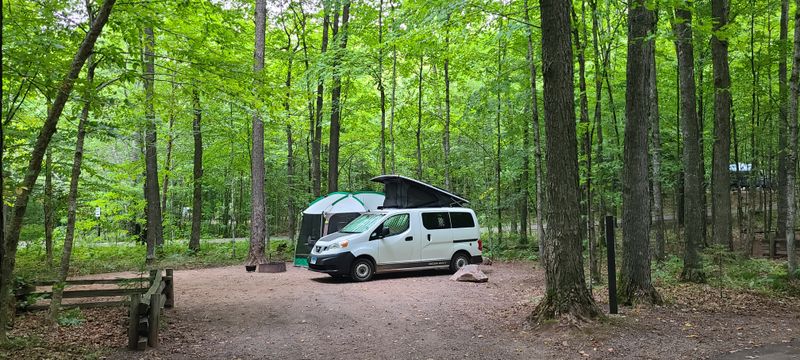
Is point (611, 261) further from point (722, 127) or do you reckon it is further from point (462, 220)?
point (722, 127)

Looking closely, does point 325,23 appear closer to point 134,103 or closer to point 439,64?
point 439,64

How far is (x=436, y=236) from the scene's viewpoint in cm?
1258

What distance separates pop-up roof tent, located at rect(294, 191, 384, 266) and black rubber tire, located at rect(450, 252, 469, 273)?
3.23 m

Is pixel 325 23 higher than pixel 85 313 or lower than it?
higher

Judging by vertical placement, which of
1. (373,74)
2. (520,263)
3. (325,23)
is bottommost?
(520,263)

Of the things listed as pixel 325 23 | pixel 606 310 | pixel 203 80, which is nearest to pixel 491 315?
pixel 606 310

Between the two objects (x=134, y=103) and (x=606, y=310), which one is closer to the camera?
(x=606, y=310)

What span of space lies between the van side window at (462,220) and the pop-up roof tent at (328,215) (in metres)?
2.86

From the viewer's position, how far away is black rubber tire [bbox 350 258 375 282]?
11.4m

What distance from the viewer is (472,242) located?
13.1 metres

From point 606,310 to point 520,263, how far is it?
8.11m

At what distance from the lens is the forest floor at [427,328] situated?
5.54m

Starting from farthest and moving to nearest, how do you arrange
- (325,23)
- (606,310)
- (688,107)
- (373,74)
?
(325,23) → (373,74) → (688,107) → (606,310)

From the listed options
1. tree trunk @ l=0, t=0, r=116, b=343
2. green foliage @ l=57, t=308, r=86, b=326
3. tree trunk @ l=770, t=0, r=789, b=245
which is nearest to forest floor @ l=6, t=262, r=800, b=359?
green foliage @ l=57, t=308, r=86, b=326
